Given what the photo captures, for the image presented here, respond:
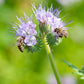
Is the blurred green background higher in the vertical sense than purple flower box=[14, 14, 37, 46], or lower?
lower

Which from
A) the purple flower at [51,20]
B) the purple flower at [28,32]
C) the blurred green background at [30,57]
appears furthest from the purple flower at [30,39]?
the blurred green background at [30,57]

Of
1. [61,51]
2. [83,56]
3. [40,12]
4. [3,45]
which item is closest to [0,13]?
[3,45]

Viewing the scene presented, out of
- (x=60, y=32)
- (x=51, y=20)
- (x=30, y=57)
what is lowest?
(x=30, y=57)

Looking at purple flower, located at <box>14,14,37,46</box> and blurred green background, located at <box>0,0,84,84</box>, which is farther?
blurred green background, located at <box>0,0,84,84</box>

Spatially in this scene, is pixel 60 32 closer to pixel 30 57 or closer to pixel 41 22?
pixel 41 22

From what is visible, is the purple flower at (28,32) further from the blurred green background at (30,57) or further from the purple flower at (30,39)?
the blurred green background at (30,57)

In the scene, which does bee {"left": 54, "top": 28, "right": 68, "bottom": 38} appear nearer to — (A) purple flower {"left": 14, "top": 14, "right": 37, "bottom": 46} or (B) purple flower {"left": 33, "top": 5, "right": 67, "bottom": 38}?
(B) purple flower {"left": 33, "top": 5, "right": 67, "bottom": 38}

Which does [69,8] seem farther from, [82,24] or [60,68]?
Answer: [60,68]

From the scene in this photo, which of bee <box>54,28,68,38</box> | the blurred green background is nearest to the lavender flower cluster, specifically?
bee <box>54,28,68,38</box>

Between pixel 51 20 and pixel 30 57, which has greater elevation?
pixel 51 20

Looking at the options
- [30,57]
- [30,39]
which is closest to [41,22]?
[30,39]

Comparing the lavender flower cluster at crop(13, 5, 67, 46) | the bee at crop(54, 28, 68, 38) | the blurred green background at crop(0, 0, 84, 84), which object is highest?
the lavender flower cluster at crop(13, 5, 67, 46)
